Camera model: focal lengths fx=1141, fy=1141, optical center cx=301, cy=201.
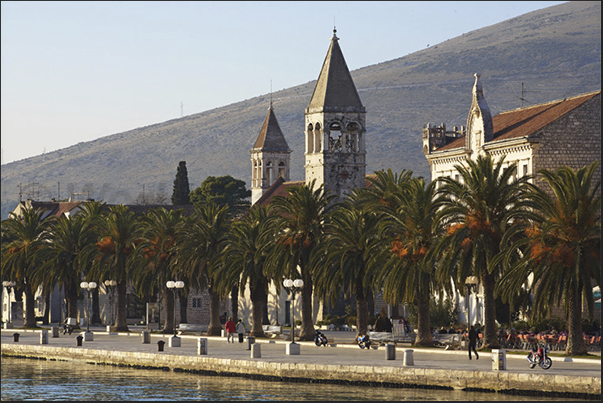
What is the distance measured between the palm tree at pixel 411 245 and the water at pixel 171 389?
10614 millimetres

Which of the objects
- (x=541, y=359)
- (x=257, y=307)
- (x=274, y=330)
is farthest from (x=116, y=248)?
(x=541, y=359)

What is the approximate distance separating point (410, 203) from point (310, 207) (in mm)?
10574

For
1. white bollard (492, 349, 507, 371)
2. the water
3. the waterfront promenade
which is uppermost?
white bollard (492, 349, 507, 371)

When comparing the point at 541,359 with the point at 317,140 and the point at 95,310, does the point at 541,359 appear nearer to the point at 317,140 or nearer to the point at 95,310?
the point at 317,140

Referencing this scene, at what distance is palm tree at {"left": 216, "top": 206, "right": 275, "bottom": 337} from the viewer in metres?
66.4

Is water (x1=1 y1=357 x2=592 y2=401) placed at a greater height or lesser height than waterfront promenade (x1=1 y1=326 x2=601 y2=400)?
lesser

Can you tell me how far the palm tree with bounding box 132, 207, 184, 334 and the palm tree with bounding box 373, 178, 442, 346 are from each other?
75.6ft

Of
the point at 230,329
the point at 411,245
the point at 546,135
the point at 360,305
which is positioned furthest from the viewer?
the point at 546,135

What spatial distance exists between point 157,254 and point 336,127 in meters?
20.9

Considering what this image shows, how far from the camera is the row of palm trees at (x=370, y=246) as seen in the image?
153 feet

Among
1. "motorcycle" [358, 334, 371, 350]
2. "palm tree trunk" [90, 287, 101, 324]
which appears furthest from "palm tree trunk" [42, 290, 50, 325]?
"motorcycle" [358, 334, 371, 350]

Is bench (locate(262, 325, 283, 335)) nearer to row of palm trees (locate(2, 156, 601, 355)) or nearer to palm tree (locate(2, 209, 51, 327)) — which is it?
row of palm trees (locate(2, 156, 601, 355))

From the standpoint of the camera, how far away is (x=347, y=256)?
60531 mm

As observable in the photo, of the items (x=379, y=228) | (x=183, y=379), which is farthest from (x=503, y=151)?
(x=183, y=379)
